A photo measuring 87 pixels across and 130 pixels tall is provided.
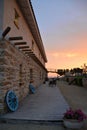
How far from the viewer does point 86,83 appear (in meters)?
25.1

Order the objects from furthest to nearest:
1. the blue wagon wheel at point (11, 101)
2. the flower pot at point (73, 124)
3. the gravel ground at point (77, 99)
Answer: the gravel ground at point (77, 99) < the blue wagon wheel at point (11, 101) < the flower pot at point (73, 124)

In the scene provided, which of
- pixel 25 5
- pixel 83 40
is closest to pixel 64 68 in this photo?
pixel 83 40

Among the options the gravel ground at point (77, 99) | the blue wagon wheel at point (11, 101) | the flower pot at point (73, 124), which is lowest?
the flower pot at point (73, 124)

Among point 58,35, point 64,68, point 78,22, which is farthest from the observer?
point 64,68

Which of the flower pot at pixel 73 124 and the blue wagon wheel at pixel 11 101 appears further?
the blue wagon wheel at pixel 11 101

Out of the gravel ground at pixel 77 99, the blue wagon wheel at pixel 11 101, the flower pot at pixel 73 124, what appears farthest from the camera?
the gravel ground at pixel 77 99

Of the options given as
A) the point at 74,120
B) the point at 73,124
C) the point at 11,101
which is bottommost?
the point at 73,124

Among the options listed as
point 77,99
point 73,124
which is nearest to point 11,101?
point 73,124

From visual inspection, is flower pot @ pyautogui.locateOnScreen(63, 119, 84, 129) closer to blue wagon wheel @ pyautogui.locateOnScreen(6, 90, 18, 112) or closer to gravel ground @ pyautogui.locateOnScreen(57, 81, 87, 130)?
gravel ground @ pyautogui.locateOnScreen(57, 81, 87, 130)

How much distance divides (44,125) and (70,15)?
9558 mm

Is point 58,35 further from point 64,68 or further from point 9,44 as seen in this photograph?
point 64,68

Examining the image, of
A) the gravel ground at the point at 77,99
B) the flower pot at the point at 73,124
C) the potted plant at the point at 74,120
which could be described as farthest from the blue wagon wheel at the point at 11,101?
the gravel ground at the point at 77,99

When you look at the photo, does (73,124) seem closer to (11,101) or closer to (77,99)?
(11,101)

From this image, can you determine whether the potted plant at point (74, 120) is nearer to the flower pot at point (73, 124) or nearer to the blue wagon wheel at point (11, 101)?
the flower pot at point (73, 124)
